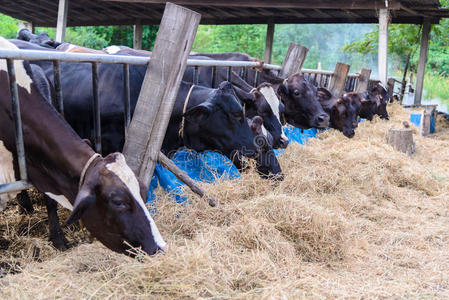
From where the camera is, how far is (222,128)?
4094 millimetres

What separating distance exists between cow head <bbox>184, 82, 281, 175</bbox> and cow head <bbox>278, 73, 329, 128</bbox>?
2.35m

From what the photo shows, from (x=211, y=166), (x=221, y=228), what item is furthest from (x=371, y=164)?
(x=221, y=228)

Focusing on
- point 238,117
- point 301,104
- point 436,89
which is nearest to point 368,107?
point 301,104

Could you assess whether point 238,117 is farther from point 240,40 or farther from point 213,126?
point 240,40

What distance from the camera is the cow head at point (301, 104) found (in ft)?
21.1

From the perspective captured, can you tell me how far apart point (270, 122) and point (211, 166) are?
1.29m

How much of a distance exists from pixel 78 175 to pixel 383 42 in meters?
8.28

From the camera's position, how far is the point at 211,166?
4332 mm

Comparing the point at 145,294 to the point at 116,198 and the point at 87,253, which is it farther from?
the point at 87,253

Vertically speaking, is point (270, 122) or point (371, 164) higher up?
point (270, 122)

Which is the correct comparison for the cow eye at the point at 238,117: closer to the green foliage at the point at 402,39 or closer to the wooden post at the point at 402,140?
the wooden post at the point at 402,140

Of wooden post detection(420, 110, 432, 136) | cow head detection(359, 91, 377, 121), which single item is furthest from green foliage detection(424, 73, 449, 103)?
cow head detection(359, 91, 377, 121)

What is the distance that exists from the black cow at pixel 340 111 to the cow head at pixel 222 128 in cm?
384

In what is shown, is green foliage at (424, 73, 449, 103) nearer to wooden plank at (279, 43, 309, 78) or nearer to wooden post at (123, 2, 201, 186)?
wooden plank at (279, 43, 309, 78)
